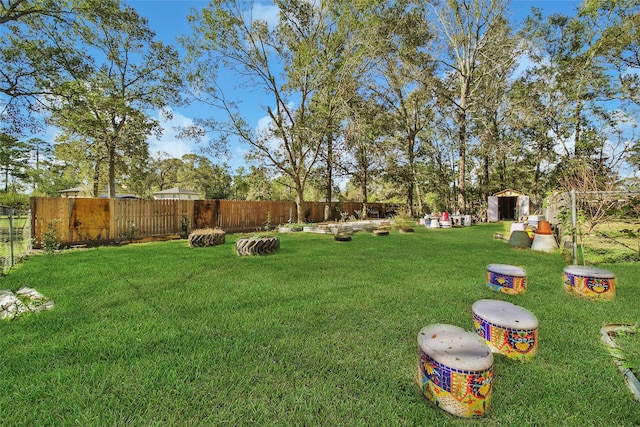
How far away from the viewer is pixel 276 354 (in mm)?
1990

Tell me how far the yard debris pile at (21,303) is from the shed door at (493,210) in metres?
22.6

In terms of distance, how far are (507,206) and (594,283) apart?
71.1ft

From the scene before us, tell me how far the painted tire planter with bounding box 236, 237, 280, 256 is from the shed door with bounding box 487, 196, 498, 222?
18949 millimetres

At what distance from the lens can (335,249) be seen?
685 cm

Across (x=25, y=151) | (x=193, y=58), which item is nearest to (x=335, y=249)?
(x=193, y=58)

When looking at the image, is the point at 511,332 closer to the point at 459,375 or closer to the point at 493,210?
the point at 459,375

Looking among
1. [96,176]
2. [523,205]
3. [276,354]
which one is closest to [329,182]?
[523,205]

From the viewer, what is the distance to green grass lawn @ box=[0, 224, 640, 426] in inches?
A: 56.7

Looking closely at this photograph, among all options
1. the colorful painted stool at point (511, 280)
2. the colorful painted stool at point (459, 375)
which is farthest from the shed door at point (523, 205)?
the colorful painted stool at point (459, 375)

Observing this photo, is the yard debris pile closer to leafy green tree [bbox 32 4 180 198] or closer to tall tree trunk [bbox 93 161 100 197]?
leafy green tree [bbox 32 4 180 198]

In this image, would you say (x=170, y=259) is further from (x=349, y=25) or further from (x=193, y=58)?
(x=349, y=25)

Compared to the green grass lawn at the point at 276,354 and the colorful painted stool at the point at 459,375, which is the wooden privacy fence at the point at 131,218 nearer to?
the green grass lawn at the point at 276,354

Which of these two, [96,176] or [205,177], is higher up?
[205,177]

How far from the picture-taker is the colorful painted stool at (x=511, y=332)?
73.1 inches
